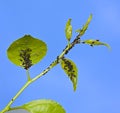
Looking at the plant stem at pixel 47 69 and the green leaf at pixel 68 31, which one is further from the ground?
the green leaf at pixel 68 31

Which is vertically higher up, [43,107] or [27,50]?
[27,50]

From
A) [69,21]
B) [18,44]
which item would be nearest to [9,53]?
[18,44]

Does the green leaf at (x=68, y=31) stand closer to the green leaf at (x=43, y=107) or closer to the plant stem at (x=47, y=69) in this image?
the plant stem at (x=47, y=69)

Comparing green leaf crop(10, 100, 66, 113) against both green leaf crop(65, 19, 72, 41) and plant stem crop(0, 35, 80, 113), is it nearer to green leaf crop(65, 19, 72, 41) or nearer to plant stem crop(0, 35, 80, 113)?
plant stem crop(0, 35, 80, 113)

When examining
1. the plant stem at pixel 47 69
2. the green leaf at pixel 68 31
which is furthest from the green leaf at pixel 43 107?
the green leaf at pixel 68 31
